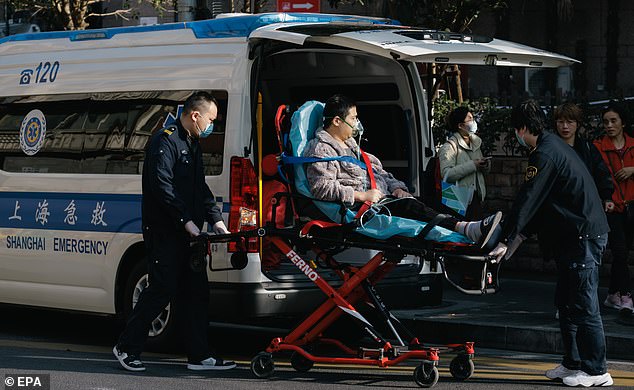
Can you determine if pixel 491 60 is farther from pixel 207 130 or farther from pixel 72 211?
pixel 72 211

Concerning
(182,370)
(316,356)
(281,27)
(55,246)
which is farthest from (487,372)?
(55,246)

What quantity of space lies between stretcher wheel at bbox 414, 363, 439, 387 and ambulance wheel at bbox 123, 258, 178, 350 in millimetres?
1939

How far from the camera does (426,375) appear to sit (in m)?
7.95

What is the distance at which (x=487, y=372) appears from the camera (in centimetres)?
870

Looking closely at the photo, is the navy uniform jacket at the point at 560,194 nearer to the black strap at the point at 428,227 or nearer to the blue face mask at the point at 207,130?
the black strap at the point at 428,227

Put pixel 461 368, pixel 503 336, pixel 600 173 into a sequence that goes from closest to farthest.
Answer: pixel 461 368 < pixel 503 336 < pixel 600 173

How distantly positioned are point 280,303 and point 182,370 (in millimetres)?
798

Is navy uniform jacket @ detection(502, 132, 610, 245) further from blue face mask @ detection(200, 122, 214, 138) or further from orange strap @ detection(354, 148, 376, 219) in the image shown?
blue face mask @ detection(200, 122, 214, 138)

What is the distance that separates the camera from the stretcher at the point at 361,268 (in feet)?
25.7

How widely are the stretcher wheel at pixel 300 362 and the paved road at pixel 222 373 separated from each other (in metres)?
0.06

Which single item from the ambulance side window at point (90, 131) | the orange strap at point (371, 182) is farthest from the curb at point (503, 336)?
the ambulance side window at point (90, 131)

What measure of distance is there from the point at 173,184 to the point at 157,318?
4.08 feet

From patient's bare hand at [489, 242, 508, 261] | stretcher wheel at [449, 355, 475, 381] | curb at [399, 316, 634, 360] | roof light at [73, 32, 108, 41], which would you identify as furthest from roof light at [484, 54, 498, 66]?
roof light at [73, 32, 108, 41]

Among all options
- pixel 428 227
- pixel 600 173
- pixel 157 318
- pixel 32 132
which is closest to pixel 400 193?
pixel 428 227
